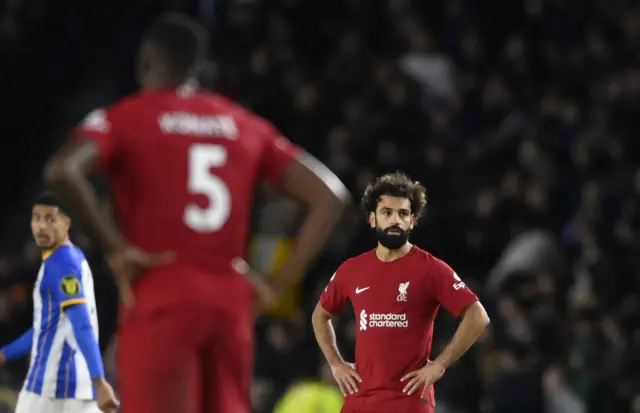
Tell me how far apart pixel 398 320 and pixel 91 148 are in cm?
335

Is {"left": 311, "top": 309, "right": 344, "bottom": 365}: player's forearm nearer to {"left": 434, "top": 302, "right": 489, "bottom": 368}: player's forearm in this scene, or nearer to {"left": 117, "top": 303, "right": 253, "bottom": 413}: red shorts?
{"left": 434, "top": 302, "right": 489, "bottom": 368}: player's forearm

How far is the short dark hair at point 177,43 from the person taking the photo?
5.27m

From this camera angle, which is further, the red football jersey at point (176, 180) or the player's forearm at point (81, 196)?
the red football jersey at point (176, 180)

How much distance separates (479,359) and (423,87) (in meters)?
4.51

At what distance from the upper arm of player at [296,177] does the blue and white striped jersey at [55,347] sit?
10.1 ft

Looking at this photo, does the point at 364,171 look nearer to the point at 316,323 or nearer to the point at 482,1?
the point at 482,1

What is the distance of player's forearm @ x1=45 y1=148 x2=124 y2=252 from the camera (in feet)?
16.5

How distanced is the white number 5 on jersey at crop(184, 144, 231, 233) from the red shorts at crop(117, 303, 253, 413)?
1.00 feet

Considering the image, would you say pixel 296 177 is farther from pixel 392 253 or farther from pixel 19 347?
pixel 19 347

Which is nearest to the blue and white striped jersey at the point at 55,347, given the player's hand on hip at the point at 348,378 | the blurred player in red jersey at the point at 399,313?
the player's hand on hip at the point at 348,378

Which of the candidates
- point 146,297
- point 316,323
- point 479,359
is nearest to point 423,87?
point 479,359

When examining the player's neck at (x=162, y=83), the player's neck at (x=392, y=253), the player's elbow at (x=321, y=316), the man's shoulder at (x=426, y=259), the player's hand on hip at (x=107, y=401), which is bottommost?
the player's hand on hip at (x=107, y=401)

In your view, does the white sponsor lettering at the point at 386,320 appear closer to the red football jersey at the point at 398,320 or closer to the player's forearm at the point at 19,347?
the red football jersey at the point at 398,320

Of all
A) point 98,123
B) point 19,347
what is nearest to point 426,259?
point 19,347
